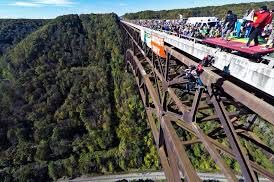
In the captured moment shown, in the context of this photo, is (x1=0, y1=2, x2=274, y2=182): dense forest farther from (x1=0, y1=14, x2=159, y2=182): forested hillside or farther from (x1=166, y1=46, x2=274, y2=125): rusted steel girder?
(x1=166, y1=46, x2=274, y2=125): rusted steel girder

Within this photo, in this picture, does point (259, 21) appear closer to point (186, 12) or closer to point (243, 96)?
point (243, 96)

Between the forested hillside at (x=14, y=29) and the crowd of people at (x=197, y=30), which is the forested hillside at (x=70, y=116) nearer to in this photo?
the crowd of people at (x=197, y=30)

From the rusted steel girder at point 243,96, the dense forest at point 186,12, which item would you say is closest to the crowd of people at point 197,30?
the rusted steel girder at point 243,96

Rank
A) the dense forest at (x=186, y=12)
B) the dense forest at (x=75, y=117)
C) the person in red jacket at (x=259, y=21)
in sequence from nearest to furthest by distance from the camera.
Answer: the person in red jacket at (x=259, y=21) → the dense forest at (x=75, y=117) → the dense forest at (x=186, y=12)

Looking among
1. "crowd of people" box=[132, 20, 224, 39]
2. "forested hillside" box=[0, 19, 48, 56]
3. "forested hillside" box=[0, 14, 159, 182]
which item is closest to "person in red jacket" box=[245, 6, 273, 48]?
"crowd of people" box=[132, 20, 224, 39]

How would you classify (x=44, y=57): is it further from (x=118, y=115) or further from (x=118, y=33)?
(x=118, y=115)
